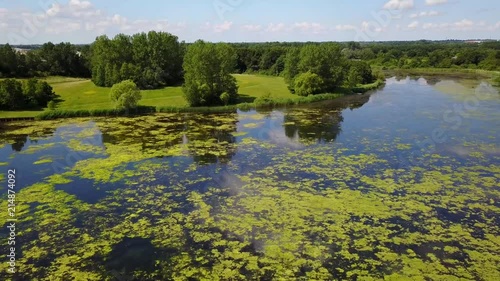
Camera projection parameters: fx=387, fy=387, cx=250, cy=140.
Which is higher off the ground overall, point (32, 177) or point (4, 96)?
point (4, 96)

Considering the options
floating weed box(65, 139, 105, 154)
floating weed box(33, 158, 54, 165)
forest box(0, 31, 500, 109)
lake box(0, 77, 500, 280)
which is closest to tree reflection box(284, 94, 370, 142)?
lake box(0, 77, 500, 280)

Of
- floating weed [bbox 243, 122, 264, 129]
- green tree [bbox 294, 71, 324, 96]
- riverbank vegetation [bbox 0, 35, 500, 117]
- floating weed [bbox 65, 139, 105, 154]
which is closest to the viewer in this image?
floating weed [bbox 65, 139, 105, 154]

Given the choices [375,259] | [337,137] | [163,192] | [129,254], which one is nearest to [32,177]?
[163,192]

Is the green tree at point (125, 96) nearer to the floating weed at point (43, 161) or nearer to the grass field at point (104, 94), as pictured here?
the grass field at point (104, 94)

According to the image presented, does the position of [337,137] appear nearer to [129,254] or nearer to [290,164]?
[290,164]

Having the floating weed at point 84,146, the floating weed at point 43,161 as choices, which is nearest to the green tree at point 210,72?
the floating weed at point 84,146

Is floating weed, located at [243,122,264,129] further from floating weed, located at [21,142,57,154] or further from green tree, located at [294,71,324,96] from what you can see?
green tree, located at [294,71,324,96]

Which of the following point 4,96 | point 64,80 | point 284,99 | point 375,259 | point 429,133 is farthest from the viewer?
point 64,80
